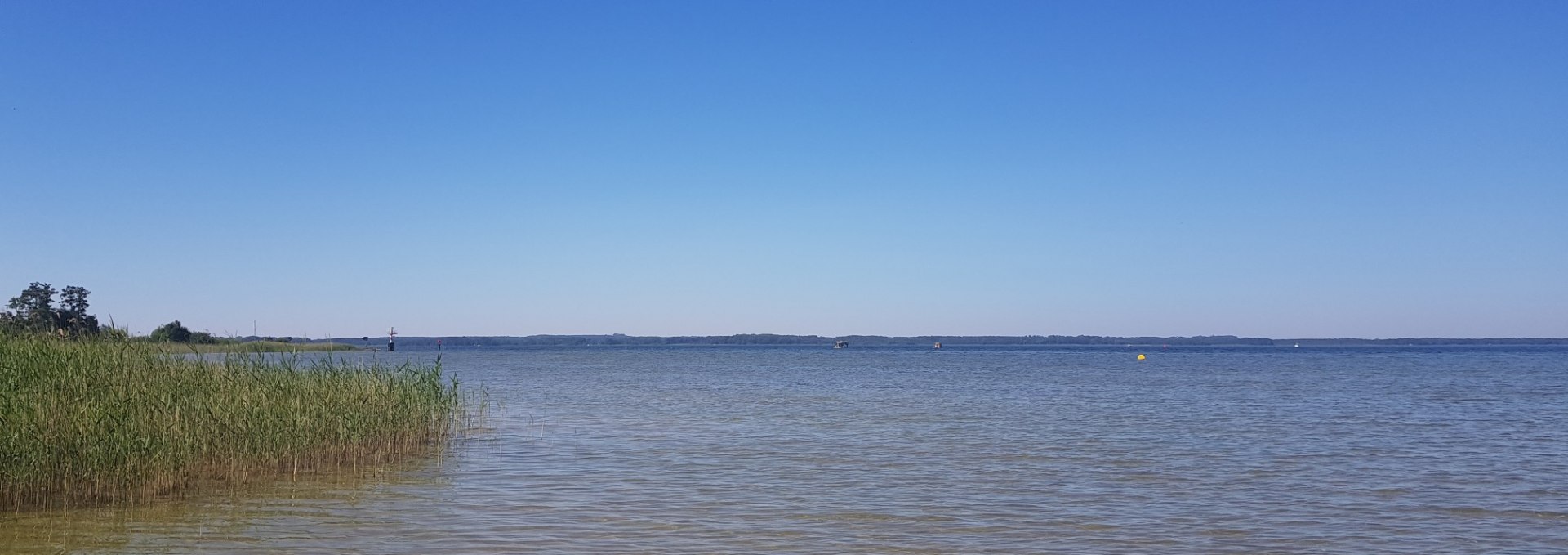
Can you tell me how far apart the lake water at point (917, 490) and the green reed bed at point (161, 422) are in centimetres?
47

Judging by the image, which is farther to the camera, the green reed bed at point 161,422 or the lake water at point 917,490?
the green reed bed at point 161,422

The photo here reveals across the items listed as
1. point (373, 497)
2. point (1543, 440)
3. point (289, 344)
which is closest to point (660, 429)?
point (289, 344)

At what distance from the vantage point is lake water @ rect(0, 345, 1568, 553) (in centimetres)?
1095

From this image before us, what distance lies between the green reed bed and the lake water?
469 mm

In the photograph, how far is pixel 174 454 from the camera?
1267cm

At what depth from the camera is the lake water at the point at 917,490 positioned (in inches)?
431

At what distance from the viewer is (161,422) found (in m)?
12.6

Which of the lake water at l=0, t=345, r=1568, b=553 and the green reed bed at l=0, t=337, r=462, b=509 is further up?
the green reed bed at l=0, t=337, r=462, b=509

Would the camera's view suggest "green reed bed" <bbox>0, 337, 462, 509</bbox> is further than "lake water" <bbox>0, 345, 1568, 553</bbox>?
Yes

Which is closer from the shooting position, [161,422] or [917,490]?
[161,422]

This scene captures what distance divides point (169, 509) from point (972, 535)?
25.8ft

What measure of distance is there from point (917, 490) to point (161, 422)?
8292 mm

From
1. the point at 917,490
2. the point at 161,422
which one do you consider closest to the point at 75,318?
the point at 161,422

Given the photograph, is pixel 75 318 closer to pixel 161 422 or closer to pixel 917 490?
pixel 161 422
